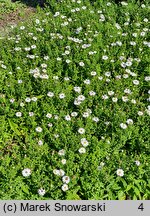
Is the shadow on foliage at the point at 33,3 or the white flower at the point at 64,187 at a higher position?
the shadow on foliage at the point at 33,3

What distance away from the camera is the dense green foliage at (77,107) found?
169 inches

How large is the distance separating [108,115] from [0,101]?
1393mm

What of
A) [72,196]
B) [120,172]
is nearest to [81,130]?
[120,172]

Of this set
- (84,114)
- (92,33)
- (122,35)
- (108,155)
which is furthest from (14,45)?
(108,155)

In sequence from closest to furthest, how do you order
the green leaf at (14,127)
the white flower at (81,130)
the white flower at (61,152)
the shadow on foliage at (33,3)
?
the white flower at (61,152)
the white flower at (81,130)
the green leaf at (14,127)
the shadow on foliage at (33,3)

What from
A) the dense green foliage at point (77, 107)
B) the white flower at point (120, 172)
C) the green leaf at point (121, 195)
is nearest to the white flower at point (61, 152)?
the dense green foliage at point (77, 107)

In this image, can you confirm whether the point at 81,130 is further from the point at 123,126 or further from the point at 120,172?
the point at 120,172

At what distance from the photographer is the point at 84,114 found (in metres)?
4.92

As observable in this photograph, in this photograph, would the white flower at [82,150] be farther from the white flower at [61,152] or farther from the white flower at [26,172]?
the white flower at [26,172]

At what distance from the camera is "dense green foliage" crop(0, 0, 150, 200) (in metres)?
4.29

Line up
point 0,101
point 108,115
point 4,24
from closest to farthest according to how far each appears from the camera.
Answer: point 108,115 < point 0,101 < point 4,24

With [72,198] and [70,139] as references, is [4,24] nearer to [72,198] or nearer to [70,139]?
[70,139]

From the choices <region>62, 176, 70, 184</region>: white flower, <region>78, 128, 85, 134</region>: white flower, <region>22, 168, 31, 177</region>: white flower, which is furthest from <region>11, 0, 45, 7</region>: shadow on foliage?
<region>62, 176, 70, 184</region>: white flower

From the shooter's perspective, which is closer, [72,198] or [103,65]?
[72,198]
